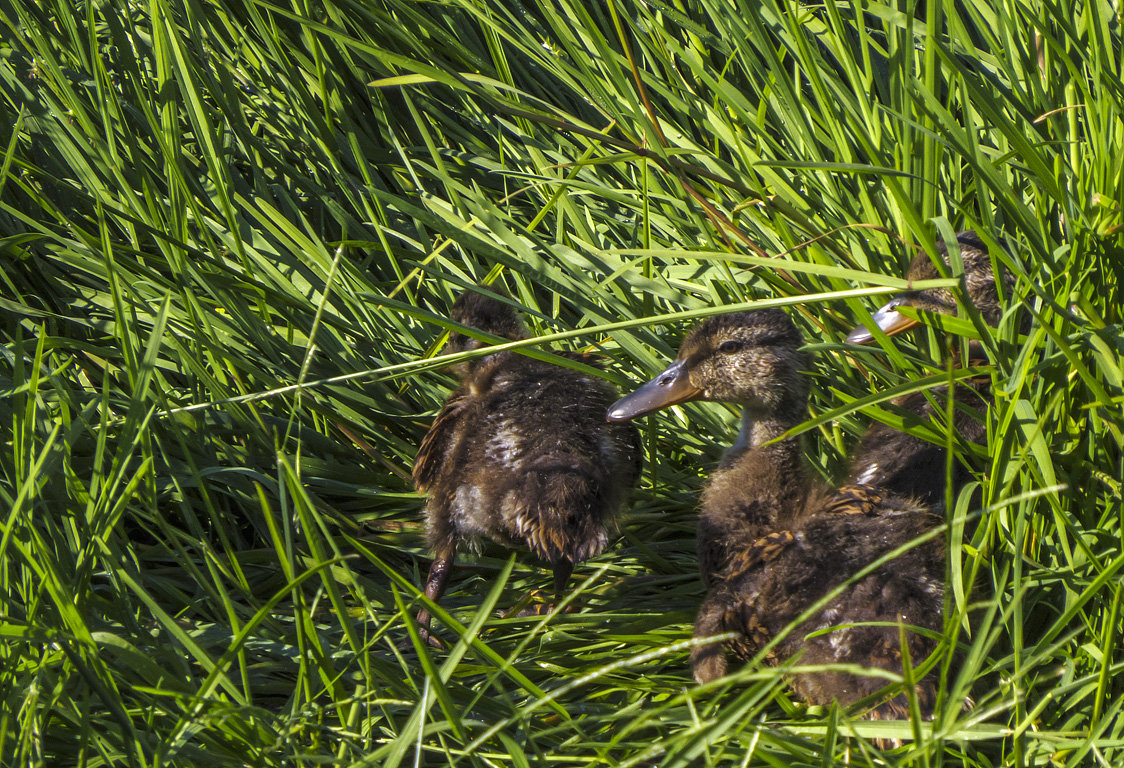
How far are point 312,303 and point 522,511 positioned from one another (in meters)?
1.15

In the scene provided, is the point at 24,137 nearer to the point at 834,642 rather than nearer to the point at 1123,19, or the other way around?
the point at 834,642

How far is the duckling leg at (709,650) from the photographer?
2.09 meters

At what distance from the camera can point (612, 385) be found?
9.50 feet

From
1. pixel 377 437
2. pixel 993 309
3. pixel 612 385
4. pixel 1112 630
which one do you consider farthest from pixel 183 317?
pixel 1112 630

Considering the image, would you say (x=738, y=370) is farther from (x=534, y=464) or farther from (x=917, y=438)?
(x=534, y=464)

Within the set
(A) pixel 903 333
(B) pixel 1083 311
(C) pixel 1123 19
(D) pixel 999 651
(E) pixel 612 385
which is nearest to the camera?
(B) pixel 1083 311

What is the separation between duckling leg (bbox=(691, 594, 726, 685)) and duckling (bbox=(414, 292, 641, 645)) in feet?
1.08

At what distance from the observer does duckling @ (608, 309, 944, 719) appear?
1.95 metres

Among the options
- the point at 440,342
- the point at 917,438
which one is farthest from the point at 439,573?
the point at 917,438

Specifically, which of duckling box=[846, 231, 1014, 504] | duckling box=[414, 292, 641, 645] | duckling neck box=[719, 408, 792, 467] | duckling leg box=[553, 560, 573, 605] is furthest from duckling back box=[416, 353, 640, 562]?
duckling box=[846, 231, 1014, 504]

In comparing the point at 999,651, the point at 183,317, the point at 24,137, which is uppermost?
the point at 24,137

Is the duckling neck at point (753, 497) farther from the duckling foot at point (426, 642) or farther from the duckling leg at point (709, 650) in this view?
the duckling foot at point (426, 642)

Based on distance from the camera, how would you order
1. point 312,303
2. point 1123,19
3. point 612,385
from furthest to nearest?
point 312,303
point 612,385
point 1123,19

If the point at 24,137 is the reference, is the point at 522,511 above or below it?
below
